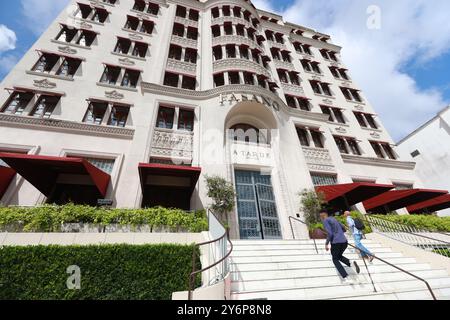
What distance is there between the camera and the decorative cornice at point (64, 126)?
11241mm

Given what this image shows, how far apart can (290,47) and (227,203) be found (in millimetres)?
23234

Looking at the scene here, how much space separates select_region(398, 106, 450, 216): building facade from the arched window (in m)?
19.3

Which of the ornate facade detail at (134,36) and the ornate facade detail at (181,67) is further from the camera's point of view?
the ornate facade detail at (134,36)

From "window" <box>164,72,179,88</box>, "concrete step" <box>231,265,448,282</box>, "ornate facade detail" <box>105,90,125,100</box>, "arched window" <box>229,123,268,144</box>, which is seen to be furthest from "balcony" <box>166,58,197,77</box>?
"concrete step" <box>231,265,448,282</box>

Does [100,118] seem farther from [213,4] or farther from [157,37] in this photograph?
[213,4]

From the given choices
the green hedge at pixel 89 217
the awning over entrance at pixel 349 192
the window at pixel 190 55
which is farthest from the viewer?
the window at pixel 190 55

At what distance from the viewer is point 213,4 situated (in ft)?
71.1

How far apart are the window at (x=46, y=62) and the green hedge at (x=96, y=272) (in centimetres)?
1365

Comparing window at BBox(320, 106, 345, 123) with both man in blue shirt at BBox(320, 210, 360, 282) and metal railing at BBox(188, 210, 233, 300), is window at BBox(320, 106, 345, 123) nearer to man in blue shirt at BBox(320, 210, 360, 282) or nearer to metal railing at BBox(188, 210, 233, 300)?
man in blue shirt at BBox(320, 210, 360, 282)

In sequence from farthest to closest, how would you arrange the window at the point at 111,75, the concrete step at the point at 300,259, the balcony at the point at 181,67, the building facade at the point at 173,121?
1. the balcony at the point at 181,67
2. the window at the point at 111,75
3. the building facade at the point at 173,121
4. the concrete step at the point at 300,259

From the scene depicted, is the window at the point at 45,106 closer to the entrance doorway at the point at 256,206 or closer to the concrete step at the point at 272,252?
the entrance doorway at the point at 256,206

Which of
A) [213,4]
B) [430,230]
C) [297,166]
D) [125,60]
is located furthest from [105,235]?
[213,4]

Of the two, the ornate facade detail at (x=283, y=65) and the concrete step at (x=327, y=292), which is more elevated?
the ornate facade detail at (x=283, y=65)

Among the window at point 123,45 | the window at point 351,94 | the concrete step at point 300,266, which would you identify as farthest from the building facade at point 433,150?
the window at point 123,45
